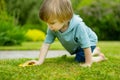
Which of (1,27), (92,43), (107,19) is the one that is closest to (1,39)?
(1,27)

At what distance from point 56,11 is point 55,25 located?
17 centimetres

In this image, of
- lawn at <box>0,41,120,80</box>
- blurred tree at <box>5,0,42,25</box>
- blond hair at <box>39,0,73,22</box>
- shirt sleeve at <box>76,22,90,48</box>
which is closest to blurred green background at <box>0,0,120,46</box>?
blurred tree at <box>5,0,42,25</box>

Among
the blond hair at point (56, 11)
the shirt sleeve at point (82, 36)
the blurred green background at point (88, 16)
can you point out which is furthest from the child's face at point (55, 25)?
the blurred green background at point (88, 16)

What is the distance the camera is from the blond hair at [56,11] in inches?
187

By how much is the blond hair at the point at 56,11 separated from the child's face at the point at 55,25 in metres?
0.05

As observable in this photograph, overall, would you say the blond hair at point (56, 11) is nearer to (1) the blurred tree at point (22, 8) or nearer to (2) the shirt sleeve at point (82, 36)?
(2) the shirt sleeve at point (82, 36)

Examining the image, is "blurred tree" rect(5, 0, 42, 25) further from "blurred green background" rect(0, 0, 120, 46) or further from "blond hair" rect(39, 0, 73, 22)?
"blond hair" rect(39, 0, 73, 22)

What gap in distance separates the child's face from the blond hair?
0.05 metres

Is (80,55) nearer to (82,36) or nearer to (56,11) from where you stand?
(82,36)

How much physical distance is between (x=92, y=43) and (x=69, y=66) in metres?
0.87

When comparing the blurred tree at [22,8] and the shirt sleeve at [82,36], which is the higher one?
the shirt sleeve at [82,36]

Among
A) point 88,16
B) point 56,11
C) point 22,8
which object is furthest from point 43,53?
point 22,8

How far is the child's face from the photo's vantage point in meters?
4.80

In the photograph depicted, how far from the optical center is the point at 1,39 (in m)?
12.0
